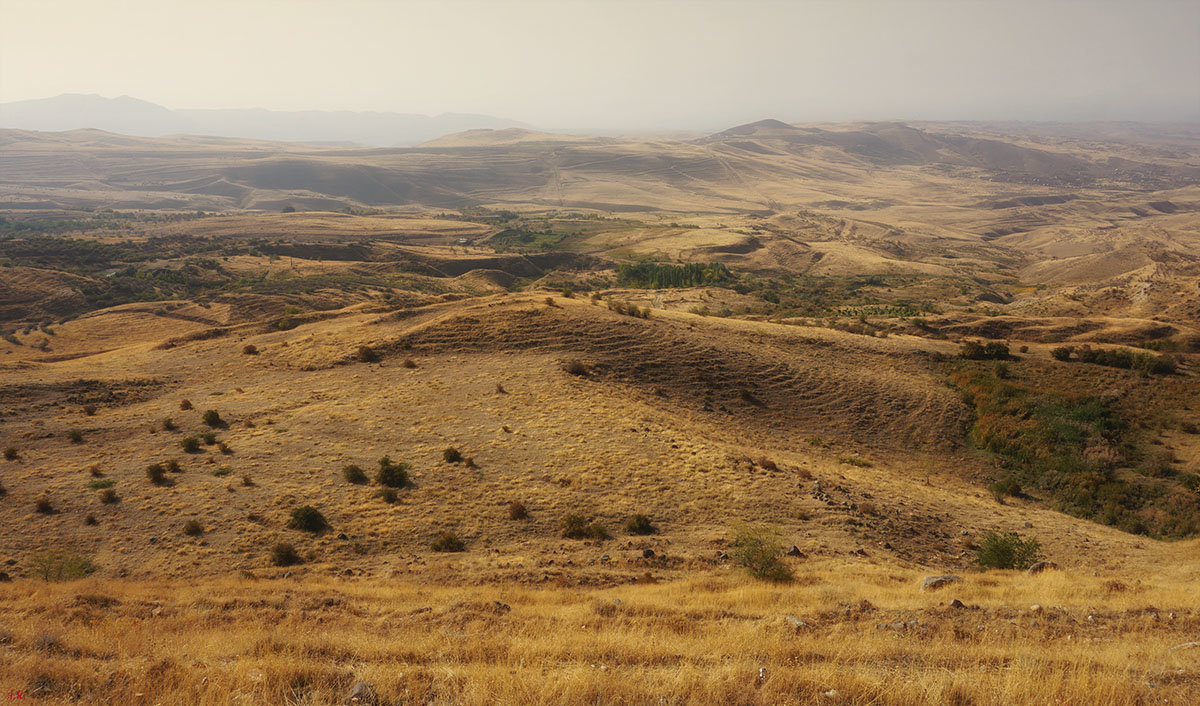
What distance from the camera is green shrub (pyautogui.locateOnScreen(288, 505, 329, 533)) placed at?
56.2 feet

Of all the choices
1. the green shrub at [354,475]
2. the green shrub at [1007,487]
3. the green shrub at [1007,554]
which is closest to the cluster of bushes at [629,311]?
the green shrub at [1007,487]

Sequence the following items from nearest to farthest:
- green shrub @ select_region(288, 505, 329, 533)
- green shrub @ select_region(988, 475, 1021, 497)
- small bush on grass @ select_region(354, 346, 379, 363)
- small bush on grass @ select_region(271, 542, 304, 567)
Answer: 1. small bush on grass @ select_region(271, 542, 304, 567)
2. green shrub @ select_region(288, 505, 329, 533)
3. green shrub @ select_region(988, 475, 1021, 497)
4. small bush on grass @ select_region(354, 346, 379, 363)

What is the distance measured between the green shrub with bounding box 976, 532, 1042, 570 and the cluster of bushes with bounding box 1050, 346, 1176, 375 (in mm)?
24553

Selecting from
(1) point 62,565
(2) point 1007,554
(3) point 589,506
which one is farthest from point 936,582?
(1) point 62,565

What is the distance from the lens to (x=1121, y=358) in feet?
107

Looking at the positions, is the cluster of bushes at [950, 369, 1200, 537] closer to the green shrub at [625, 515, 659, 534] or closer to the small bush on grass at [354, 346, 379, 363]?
the green shrub at [625, 515, 659, 534]

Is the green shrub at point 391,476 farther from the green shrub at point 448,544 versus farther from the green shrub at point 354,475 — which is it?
the green shrub at point 448,544

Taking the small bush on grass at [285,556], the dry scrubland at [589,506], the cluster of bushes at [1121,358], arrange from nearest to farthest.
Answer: the dry scrubland at [589,506] < the small bush on grass at [285,556] < the cluster of bushes at [1121,358]

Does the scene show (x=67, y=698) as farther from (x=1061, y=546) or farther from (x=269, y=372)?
(x=269, y=372)

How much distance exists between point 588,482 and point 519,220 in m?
153

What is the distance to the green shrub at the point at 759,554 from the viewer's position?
13.9 metres

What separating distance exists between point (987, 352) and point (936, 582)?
94.6 feet

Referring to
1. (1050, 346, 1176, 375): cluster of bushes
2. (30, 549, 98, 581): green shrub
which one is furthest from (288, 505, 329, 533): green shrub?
(1050, 346, 1176, 375): cluster of bushes

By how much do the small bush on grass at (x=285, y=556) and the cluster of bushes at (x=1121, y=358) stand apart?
145ft
